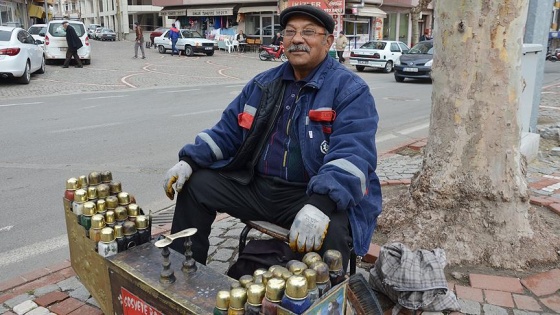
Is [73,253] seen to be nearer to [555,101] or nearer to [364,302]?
[364,302]

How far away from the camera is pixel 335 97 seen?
2516 millimetres

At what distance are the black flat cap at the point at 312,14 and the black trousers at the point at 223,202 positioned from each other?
2.77ft

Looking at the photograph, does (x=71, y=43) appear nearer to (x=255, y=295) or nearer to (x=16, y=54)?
(x=16, y=54)

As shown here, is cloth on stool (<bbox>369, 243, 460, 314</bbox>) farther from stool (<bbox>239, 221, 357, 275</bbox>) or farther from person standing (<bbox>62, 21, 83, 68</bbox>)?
person standing (<bbox>62, 21, 83, 68</bbox>)

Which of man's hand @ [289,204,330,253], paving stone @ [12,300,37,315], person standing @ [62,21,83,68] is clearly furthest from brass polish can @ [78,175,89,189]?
person standing @ [62,21,83,68]

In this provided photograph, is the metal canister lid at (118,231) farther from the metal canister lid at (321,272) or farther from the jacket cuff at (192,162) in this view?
the metal canister lid at (321,272)

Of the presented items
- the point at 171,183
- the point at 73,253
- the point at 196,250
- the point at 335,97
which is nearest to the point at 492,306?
the point at 335,97

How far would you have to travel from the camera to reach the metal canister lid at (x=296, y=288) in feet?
5.11

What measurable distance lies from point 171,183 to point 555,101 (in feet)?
39.9

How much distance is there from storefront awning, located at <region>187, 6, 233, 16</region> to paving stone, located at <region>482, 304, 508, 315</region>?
37.2 m

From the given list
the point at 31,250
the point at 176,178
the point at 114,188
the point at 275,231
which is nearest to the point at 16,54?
the point at 31,250

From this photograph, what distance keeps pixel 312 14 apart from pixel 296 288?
1499mm

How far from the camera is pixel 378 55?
21.4 meters

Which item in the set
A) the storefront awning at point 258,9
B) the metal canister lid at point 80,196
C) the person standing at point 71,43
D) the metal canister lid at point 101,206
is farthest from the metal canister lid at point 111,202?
the storefront awning at point 258,9
